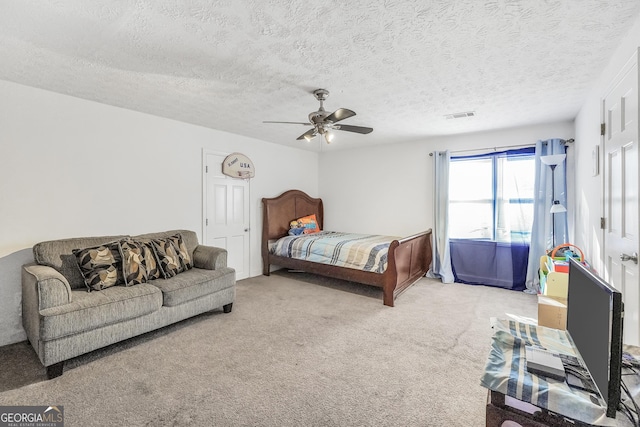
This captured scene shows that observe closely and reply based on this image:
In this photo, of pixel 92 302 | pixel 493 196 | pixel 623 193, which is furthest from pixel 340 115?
pixel 493 196

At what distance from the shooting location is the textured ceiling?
171 cm

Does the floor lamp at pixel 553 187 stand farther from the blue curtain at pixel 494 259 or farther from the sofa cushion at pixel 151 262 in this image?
the sofa cushion at pixel 151 262

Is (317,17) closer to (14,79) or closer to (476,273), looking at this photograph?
(14,79)

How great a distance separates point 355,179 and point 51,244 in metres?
4.56

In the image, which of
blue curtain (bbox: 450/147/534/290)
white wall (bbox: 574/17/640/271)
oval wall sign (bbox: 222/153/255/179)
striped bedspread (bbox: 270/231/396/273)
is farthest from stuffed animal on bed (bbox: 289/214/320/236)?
white wall (bbox: 574/17/640/271)

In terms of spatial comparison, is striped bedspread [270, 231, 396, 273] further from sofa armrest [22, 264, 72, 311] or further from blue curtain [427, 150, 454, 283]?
sofa armrest [22, 264, 72, 311]

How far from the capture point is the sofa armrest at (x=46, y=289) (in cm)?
216

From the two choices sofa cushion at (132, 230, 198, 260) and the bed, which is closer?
sofa cushion at (132, 230, 198, 260)

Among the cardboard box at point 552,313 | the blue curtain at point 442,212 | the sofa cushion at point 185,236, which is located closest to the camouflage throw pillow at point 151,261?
the sofa cushion at point 185,236

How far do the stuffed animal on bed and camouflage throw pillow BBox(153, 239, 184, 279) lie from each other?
2336 millimetres

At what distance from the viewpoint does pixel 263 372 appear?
88.4 inches

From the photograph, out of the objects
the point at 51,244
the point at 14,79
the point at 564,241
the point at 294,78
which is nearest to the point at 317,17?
the point at 294,78

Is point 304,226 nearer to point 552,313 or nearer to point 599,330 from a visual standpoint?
point 552,313

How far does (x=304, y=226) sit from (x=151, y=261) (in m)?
2.88
